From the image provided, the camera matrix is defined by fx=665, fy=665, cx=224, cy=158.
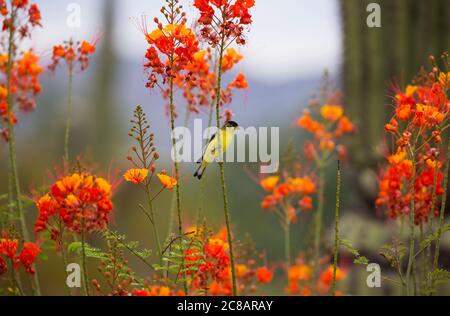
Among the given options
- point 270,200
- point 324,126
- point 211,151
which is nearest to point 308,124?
point 324,126

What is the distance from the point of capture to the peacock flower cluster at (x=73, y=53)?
2.19 m

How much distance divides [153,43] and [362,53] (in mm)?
2409

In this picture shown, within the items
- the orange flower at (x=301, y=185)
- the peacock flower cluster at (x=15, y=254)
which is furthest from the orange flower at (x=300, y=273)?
the peacock flower cluster at (x=15, y=254)

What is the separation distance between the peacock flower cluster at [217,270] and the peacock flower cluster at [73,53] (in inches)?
28.7

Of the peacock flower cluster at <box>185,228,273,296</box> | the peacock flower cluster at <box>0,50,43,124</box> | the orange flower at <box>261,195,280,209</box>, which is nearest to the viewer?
the peacock flower cluster at <box>185,228,273,296</box>

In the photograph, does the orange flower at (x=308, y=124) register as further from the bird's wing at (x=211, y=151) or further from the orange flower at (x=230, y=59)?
the bird's wing at (x=211, y=151)

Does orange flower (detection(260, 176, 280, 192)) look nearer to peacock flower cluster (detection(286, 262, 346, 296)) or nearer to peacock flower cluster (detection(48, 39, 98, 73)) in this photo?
peacock flower cluster (detection(286, 262, 346, 296))

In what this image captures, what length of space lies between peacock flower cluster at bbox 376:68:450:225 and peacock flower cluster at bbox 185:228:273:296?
521 mm

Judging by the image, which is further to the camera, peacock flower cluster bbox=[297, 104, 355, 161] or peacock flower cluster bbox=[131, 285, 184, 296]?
peacock flower cluster bbox=[297, 104, 355, 161]

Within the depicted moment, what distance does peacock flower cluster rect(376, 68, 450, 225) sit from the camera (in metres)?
1.79

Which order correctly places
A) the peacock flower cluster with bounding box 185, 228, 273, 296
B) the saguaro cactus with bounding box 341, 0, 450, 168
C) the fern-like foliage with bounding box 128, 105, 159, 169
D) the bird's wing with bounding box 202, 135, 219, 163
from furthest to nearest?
the saguaro cactus with bounding box 341, 0, 450, 168 → the peacock flower cluster with bounding box 185, 228, 273, 296 → the bird's wing with bounding box 202, 135, 219, 163 → the fern-like foliage with bounding box 128, 105, 159, 169

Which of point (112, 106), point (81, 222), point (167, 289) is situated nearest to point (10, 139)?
point (81, 222)

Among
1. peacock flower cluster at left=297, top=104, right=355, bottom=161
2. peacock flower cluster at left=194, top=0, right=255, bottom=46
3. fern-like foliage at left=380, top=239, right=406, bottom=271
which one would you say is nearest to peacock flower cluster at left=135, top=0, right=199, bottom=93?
peacock flower cluster at left=194, top=0, right=255, bottom=46
